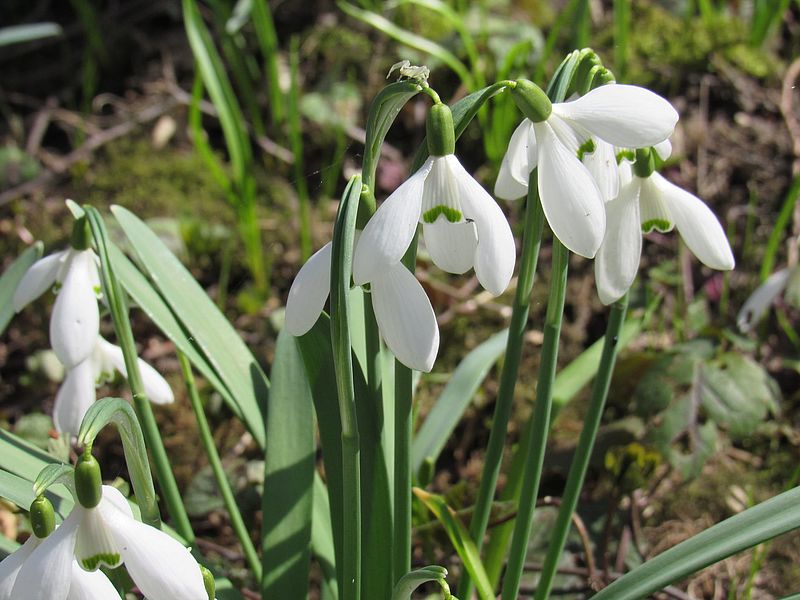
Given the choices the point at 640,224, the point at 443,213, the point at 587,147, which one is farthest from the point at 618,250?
the point at 443,213

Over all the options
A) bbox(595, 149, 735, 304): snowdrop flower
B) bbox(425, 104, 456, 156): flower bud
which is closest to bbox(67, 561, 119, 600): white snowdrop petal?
bbox(425, 104, 456, 156): flower bud

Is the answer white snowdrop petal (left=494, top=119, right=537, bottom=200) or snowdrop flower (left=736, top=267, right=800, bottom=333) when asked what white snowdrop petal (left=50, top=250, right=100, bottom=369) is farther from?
snowdrop flower (left=736, top=267, right=800, bottom=333)

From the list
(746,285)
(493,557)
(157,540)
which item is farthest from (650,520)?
(157,540)

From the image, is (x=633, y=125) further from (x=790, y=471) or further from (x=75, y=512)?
(x=790, y=471)

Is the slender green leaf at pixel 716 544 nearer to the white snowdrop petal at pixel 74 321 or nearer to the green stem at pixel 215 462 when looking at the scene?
the green stem at pixel 215 462

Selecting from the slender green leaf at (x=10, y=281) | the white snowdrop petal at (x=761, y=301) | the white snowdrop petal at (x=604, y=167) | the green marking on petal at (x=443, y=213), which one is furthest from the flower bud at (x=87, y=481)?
the white snowdrop petal at (x=761, y=301)

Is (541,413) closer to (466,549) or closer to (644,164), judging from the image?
(466,549)
